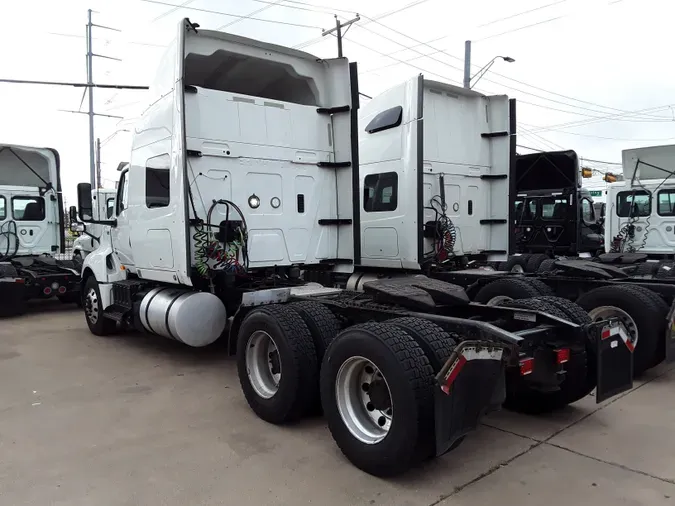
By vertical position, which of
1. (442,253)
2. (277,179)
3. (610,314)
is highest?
(277,179)

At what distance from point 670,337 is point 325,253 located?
3888mm

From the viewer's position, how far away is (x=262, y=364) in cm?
488

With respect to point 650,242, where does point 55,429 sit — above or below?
below

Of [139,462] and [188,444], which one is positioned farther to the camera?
[188,444]

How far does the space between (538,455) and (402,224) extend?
4056mm

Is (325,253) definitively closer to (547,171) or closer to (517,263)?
(517,263)

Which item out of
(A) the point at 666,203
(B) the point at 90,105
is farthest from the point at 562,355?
(B) the point at 90,105

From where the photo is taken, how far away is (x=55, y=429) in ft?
15.1

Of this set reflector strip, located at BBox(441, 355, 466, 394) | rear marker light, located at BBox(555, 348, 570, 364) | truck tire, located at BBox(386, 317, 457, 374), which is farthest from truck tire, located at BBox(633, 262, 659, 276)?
reflector strip, located at BBox(441, 355, 466, 394)

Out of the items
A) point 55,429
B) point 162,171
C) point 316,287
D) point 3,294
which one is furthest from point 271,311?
point 3,294

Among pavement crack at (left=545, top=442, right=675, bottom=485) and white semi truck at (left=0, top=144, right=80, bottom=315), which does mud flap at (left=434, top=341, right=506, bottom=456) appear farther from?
white semi truck at (left=0, top=144, right=80, bottom=315)

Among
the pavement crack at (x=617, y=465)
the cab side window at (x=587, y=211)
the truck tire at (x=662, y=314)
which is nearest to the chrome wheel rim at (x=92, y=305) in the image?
the pavement crack at (x=617, y=465)

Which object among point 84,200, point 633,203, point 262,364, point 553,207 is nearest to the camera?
point 262,364

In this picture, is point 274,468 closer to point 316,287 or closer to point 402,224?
point 316,287
